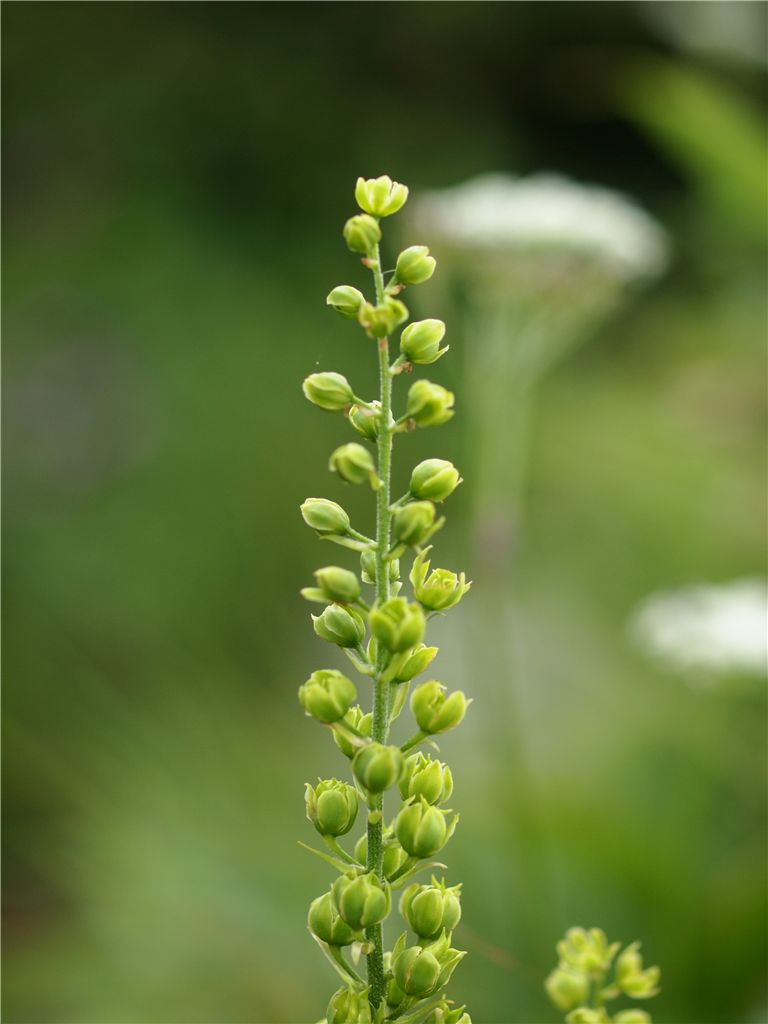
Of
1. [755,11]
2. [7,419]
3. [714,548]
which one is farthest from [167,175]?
[714,548]

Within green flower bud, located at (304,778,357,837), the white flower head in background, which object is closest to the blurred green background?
the white flower head in background

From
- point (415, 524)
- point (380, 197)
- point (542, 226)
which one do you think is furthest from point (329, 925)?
point (542, 226)

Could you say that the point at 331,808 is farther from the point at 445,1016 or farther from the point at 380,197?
the point at 380,197

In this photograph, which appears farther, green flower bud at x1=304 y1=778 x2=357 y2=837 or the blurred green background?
the blurred green background

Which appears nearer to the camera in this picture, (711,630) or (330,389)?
(330,389)

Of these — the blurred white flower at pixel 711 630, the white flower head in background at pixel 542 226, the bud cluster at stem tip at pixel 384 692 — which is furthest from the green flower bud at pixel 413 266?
the white flower head in background at pixel 542 226

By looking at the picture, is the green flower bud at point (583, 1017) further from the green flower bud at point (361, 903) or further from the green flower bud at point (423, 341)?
the green flower bud at point (423, 341)

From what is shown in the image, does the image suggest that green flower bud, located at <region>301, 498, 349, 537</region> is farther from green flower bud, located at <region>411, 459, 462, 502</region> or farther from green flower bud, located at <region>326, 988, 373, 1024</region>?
green flower bud, located at <region>326, 988, 373, 1024</region>
